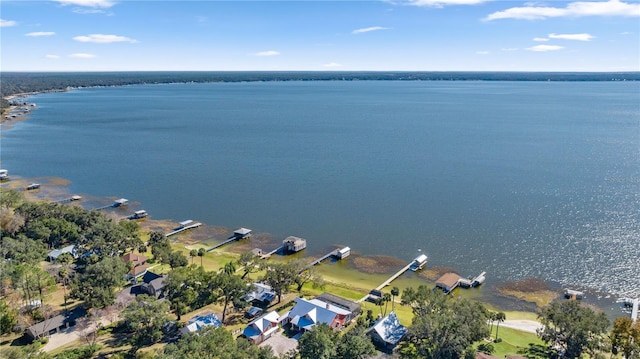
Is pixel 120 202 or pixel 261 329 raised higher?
pixel 120 202

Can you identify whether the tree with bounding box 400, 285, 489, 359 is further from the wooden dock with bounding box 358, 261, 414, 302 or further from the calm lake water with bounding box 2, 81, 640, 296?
the calm lake water with bounding box 2, 81, 640, 296

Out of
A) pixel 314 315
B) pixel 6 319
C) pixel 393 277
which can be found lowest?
pixel 393 277

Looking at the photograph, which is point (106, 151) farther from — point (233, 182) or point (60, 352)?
point (60, 352)

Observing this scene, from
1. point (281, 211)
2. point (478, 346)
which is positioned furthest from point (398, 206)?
point (478, 346)

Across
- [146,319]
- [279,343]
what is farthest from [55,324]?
[279,343]

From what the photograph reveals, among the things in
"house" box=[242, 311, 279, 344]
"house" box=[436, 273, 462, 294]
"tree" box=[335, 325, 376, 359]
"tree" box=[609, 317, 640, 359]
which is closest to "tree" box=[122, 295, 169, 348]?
"house" box=[242, 311, 279, 344]

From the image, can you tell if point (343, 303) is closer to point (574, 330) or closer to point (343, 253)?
point (343, 253)

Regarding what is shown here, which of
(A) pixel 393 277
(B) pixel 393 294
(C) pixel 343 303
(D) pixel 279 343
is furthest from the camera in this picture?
(A) pixel 393 277
